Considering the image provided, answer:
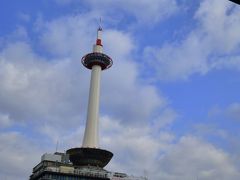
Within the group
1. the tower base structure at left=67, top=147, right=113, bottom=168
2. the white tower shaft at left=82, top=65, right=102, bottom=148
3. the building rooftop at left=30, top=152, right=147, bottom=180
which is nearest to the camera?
the building rooftop at left=30, top=152, right=147, bottom=180

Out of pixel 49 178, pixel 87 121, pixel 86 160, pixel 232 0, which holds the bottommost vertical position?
pixel 232 0

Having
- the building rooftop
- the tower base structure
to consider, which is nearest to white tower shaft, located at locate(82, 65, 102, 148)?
the tower base structure

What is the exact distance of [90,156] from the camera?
181750 mm

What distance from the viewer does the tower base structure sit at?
18112 centimetres

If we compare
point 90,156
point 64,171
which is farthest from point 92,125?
point 64,171

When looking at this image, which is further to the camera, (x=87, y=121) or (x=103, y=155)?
(x=87, y=121)

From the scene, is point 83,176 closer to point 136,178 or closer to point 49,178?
point 49,178

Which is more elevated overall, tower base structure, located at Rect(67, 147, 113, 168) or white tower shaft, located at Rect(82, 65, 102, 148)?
white tower shaft, located at Rect(82, 65, 102, 148)

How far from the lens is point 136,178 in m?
188

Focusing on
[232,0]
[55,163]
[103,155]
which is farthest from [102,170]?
[232,0]

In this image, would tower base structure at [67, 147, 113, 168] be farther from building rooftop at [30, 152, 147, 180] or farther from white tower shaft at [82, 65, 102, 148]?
white tower shaft at [82, 65, 102, 148]

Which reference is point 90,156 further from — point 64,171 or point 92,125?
point 92,125

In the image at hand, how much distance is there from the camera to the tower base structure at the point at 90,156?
18112 cm

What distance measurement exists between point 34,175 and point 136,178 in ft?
146
